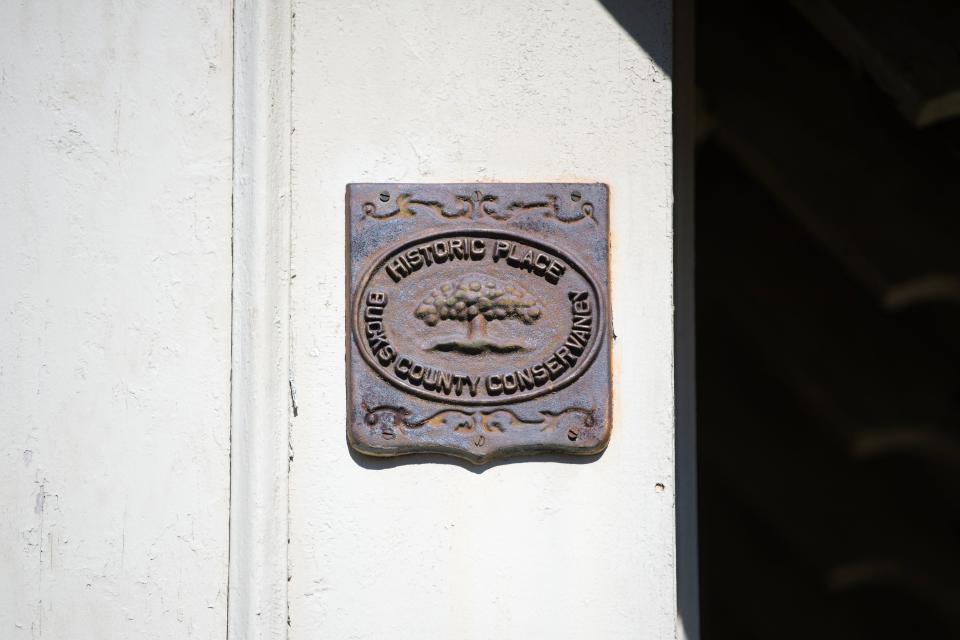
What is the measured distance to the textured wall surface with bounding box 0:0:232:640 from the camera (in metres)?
1.17

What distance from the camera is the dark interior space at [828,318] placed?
2301mm

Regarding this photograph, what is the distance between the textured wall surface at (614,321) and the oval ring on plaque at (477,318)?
50 mm

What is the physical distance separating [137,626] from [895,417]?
3.10 meters

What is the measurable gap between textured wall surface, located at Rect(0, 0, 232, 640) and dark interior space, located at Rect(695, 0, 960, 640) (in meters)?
1.15

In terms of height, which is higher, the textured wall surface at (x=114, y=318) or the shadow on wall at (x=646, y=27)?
the shadow on wall at (x=646, y=27)

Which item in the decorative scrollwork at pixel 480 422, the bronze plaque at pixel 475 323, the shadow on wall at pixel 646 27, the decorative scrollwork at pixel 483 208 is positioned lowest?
the decorative scrollwork at pixel 480 422

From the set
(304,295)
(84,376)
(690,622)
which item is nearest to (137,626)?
(84,376)

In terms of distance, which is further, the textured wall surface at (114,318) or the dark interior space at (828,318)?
the dark interior space at (828,318)

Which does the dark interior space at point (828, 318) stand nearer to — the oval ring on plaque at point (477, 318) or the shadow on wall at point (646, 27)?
the shadow on wall at point (646, 27)

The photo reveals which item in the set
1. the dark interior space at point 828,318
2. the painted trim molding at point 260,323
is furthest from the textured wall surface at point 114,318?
the dark interior space at point 828,318

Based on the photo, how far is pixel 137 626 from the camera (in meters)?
1.17

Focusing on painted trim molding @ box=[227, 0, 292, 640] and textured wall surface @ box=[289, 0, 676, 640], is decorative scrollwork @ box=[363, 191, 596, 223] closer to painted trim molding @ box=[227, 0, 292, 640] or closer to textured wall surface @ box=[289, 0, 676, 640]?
textured wall surface @ box=[289, 0, 676, 640]

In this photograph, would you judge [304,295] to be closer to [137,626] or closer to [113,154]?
[113,154]

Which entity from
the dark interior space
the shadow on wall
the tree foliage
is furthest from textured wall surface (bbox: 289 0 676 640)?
the dark interior space
